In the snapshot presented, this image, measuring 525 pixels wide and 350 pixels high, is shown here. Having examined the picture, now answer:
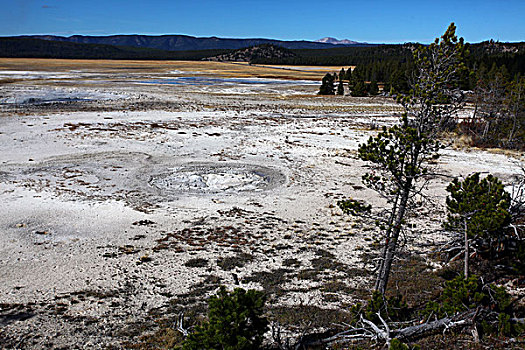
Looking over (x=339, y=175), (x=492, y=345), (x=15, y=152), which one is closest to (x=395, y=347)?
(x=492, y=345)

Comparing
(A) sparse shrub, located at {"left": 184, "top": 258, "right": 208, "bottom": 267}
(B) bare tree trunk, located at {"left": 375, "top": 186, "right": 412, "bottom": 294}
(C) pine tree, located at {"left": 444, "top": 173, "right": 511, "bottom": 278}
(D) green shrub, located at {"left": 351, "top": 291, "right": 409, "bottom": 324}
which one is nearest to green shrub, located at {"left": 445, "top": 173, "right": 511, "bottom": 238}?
(C) pine tree, located at {"left": 444, "top": 173, "right": 511, "bottom": 278}

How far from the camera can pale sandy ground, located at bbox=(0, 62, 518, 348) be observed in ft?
33.6

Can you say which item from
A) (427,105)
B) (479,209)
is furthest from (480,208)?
(427,105)

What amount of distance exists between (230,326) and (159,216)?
417 inches

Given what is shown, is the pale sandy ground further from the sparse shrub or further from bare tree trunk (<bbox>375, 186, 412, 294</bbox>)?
bare tree trunk (<bbox>375, 186, 412, 294</bbox>)

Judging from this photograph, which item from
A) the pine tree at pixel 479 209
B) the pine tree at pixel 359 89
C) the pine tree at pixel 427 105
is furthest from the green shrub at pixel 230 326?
the pine tree at pixel 359 89

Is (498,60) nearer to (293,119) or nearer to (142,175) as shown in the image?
(293,119)

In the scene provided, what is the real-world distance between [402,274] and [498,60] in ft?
278

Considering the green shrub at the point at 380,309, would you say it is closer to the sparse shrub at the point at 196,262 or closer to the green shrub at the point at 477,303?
the green shrub at the point at 477,303

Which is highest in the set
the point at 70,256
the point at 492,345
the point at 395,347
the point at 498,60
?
the point at 498,60

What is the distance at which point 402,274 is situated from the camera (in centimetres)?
1176

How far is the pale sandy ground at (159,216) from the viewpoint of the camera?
1024 centimetres

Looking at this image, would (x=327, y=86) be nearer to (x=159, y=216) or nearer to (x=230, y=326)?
(x=159, y=216)

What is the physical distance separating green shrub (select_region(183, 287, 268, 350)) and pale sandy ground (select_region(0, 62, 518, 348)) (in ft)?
10.8
